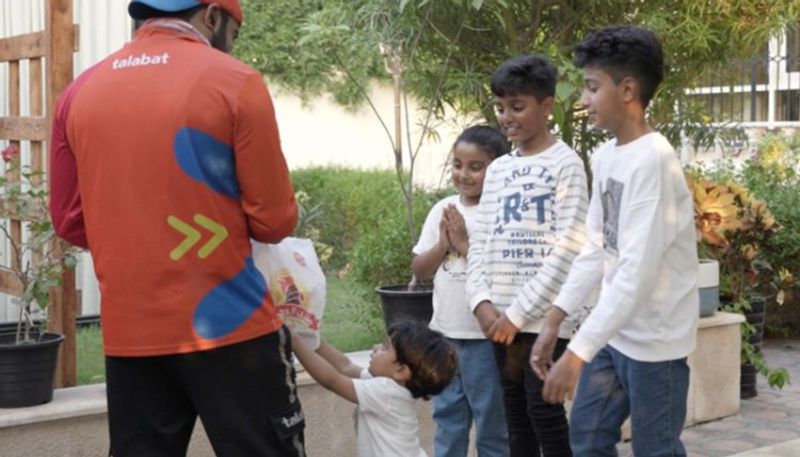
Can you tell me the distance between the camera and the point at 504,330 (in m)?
4.38

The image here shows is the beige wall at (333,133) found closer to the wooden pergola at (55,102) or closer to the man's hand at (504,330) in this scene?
the wooden pergola at (55,102)

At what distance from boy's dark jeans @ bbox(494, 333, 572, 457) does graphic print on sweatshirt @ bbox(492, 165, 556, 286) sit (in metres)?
0.25

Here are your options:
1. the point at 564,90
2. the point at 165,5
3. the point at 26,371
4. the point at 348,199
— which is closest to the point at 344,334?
the point at 564,90

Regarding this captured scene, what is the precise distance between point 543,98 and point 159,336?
178 centimetres

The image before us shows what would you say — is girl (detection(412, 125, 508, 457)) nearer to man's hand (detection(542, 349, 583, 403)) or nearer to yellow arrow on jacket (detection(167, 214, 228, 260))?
man's hand (detection(542, 349, 583, 403))

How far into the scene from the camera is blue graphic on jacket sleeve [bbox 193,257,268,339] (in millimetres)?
3291

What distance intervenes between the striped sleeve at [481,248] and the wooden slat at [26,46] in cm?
201

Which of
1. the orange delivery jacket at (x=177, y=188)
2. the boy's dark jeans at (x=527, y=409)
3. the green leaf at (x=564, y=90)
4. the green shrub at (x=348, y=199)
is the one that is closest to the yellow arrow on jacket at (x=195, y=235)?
the orange delivery jacket at (x=177, y=188)

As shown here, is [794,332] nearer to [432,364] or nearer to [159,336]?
[432,364]

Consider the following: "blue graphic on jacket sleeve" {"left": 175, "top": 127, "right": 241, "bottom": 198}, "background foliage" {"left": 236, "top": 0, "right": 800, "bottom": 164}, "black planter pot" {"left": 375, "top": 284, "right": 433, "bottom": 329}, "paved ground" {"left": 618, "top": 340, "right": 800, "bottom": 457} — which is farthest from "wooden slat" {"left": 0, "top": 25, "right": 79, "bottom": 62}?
"paved ground" {"left": 618, "top": 340, "right": 800, "bottom": 457}

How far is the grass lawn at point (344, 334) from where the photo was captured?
21.7ft

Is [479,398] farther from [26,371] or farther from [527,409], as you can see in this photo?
[26,371]

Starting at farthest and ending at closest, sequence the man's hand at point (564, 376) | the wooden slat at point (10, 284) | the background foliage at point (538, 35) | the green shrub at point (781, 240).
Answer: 1. the green shrub at point (781, 240)
2. the background foliage at point (538, 35)
3. the wooden slat at point (10, 284)
4. the man's hand at point (564, 376)

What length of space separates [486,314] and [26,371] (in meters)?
1.79
